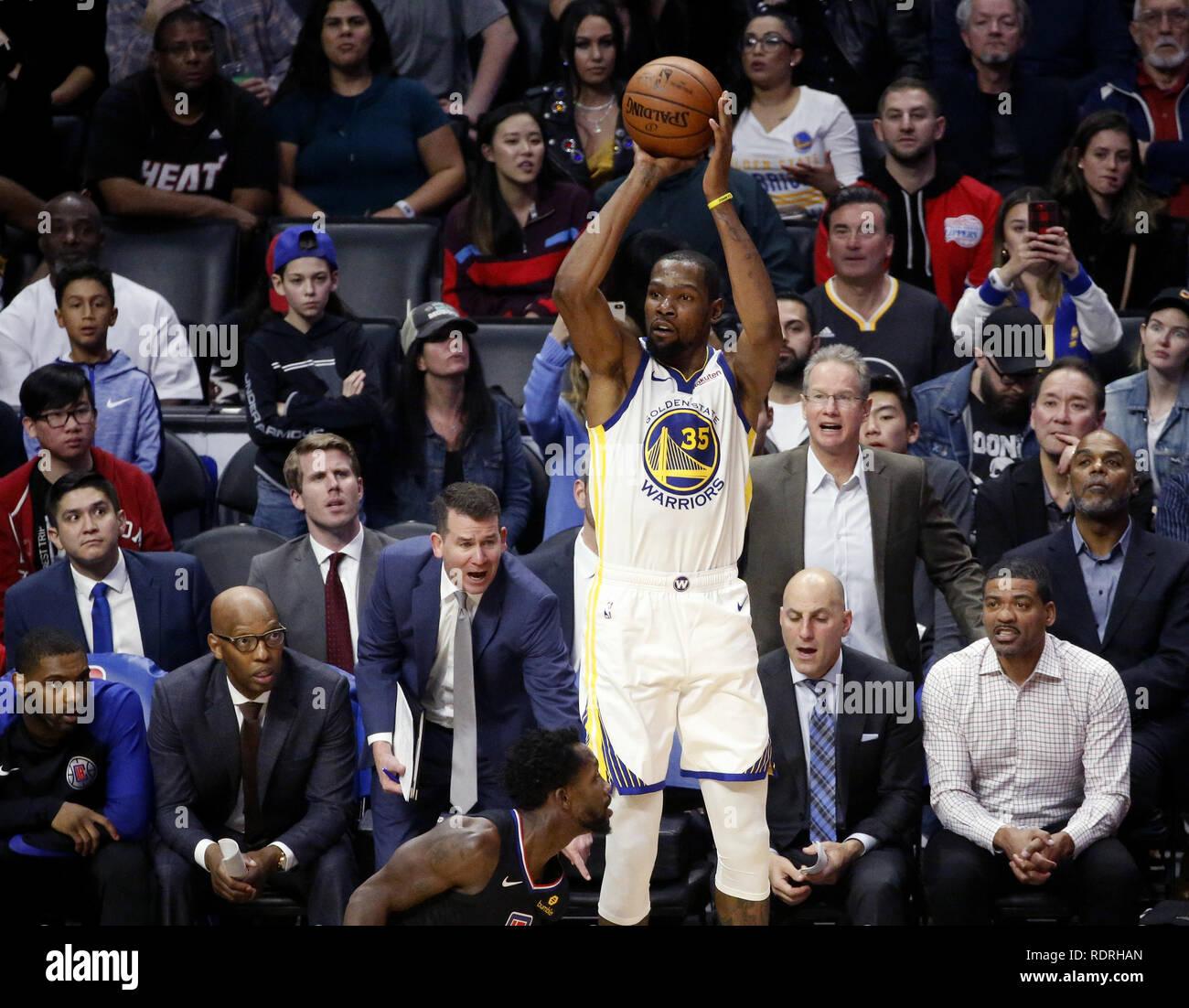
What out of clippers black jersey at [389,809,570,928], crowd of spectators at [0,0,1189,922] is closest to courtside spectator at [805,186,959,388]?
crowd of spectators at [0,0,1189,922]

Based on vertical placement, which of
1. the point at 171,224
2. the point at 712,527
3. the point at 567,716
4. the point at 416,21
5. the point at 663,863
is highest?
the point at 416,21

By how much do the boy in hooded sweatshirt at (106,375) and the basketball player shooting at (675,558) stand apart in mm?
2530

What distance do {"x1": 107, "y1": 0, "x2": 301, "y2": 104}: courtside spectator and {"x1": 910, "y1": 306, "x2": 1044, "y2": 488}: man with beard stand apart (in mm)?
3898

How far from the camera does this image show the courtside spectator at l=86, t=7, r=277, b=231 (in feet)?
26.0

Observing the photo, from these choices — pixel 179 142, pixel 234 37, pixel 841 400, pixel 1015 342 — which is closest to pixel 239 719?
pixel 841 400

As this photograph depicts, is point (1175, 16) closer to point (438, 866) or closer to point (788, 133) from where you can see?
point (788, 133)

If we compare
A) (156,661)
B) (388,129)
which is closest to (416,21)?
(388,129)

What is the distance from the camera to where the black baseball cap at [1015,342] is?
261 inches

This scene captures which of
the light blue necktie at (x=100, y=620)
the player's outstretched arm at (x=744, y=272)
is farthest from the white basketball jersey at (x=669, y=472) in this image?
the light blue necktie at (x=100, y=620)

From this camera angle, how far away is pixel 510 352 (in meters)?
7.33

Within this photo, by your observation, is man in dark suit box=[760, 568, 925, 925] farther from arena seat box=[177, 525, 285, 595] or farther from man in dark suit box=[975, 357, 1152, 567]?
arena seat box=[177, 525, 285, 595]

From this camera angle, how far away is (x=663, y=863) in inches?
213

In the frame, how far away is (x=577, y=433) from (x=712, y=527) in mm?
1659
